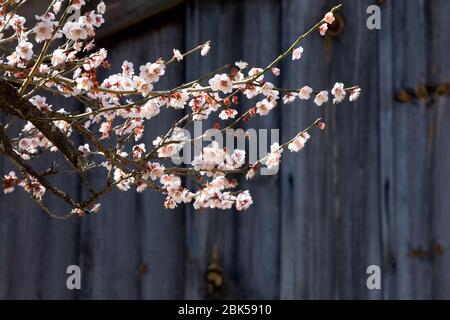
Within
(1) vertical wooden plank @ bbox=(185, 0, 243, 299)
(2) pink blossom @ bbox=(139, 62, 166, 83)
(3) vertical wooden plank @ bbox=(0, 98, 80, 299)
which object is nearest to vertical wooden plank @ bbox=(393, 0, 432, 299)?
(1) vertical wooden plank @ bbox=(185, 0, 243, 299)

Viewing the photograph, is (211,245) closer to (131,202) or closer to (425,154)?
(131,202)

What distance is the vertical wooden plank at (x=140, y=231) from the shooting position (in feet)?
10.9

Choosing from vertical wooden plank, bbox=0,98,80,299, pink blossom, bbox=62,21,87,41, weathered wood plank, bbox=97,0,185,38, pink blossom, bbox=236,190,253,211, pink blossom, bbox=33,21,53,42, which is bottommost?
pink blossom, bbox=236,190,253,211

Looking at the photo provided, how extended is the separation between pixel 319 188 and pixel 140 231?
2.27ft

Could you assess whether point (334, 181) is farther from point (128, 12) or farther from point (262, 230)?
point (128, 12)

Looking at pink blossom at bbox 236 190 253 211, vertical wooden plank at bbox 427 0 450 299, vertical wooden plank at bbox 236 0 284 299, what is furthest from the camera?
vertical wooden plank at bbox 236 0 284 299

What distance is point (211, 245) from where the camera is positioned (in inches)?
128

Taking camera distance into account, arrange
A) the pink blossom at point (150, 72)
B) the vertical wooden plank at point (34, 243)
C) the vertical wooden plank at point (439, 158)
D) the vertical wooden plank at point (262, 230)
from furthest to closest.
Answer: the vertical wooden plank at point (34, 243) → the vertical wooden plank at point (262, 230) → the vertical wooden plank at point (439, 158) → the pink blossom at point (150, 72)

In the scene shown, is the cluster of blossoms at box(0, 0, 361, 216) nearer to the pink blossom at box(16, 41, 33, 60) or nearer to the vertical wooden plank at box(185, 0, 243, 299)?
the pink blossom at box(16, 41, 33, 60)

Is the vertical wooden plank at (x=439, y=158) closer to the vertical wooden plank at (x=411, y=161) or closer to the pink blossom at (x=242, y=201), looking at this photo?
the vertical wooden plank at (x=411, y=161)

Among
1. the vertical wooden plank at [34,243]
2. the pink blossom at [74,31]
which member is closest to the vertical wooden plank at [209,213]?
the vertical wooden plank at [34,243]

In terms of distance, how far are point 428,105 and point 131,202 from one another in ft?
3.71

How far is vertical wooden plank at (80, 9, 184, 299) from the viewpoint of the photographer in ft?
10.9

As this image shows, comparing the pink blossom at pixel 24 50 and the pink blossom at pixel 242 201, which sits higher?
the pink blossom at pixel 24 50
